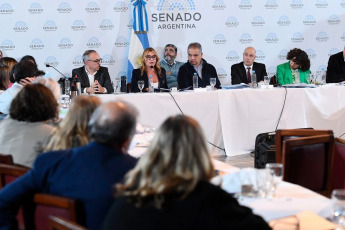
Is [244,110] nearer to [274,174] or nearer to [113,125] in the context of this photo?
[274,174]

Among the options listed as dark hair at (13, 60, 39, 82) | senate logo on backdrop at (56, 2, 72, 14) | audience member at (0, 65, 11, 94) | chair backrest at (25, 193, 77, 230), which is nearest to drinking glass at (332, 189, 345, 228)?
chair backrest at (25, 193, 77, 230)

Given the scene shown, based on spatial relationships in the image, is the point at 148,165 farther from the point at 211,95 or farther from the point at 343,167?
the point at 211,95

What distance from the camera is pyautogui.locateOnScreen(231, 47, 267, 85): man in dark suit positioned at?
7793 millimetres

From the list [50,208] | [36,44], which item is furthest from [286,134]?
[36,44]

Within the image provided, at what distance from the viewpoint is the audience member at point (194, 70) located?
7547 mm

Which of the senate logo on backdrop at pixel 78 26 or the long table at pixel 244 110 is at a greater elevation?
the senate logo on backdrop at pixel 78 26

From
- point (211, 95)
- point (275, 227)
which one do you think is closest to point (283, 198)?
point (275, 227)

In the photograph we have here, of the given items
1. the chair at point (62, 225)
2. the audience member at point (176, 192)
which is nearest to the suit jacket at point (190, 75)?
the audience member at point (176, 192)

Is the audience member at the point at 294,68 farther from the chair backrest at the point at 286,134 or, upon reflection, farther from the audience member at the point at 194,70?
the chair backrest at the point at 286,134

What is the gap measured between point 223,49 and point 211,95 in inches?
111

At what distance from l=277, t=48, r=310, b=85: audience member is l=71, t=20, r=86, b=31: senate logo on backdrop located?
9.53ft

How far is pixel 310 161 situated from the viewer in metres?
3.48

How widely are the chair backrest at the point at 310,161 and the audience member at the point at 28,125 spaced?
126 cm

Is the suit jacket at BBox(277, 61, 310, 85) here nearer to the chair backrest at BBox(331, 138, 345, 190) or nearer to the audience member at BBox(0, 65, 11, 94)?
the audience member at BBox(0, 65, 11, 94)
